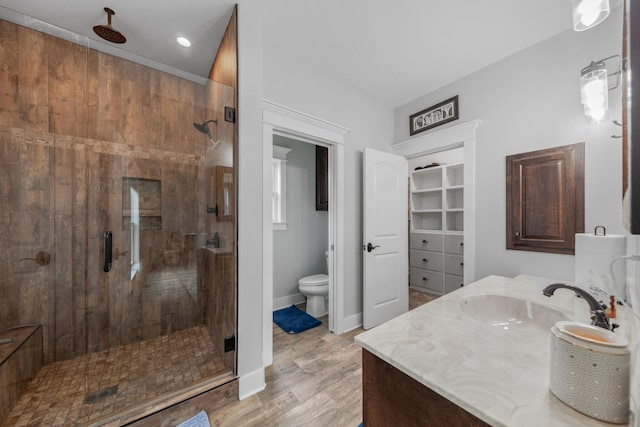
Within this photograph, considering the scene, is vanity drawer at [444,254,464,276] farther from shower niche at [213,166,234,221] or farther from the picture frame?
shower niche at [213,166,234,221]

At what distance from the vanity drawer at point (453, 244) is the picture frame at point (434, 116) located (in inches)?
68.2

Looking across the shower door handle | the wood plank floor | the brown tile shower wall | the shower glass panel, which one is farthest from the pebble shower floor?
the shower door handle

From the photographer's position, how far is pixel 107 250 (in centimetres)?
201

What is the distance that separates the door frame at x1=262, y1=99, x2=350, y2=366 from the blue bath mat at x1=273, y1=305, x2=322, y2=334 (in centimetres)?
28

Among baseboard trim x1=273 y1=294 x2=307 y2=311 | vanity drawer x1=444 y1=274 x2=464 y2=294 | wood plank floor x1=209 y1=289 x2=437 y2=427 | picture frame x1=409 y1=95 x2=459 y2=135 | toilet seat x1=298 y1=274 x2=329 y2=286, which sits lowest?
wood plank floor x1=209 y1=289 x2=437 y2=427

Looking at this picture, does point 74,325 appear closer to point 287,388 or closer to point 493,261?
point 287,388

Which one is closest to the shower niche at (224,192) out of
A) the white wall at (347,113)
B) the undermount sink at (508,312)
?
the white wall at (347,113)

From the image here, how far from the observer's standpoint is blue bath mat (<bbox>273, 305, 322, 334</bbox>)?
8.34 ft

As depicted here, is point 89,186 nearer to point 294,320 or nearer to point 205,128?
point 205,128

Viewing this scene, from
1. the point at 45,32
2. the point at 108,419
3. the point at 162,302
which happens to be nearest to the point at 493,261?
the point at 108,419

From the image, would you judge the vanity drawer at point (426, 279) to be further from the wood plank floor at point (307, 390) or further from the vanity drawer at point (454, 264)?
the wood plank floor at point (307, 390)

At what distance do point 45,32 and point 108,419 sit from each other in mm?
2669

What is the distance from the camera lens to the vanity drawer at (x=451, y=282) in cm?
348

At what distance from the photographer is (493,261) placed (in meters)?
2.20
